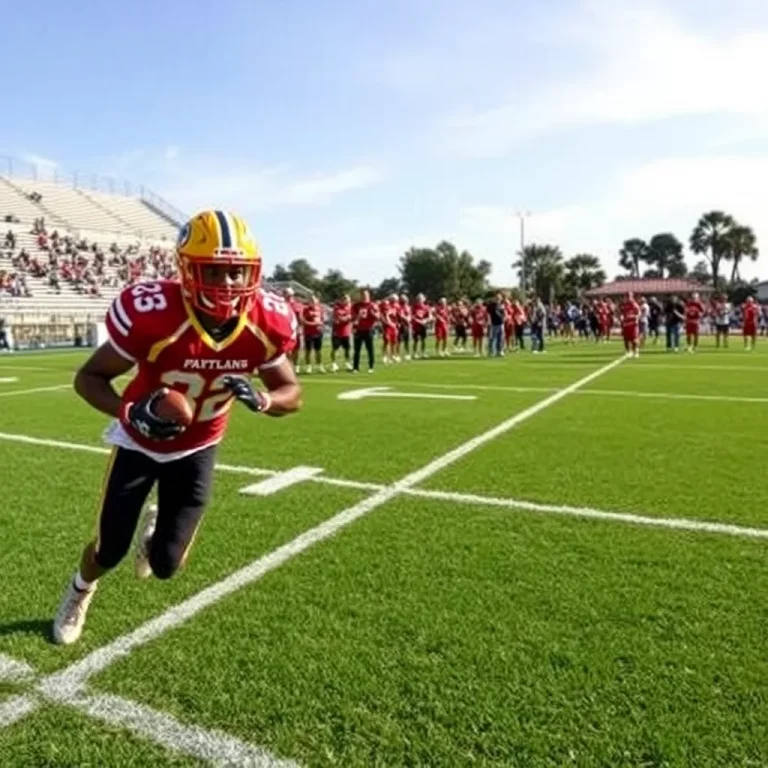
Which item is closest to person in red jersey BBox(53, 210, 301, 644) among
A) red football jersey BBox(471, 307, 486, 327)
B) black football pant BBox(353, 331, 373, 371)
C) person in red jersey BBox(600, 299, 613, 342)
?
black football pant BBox(353, 331, 373, 371)

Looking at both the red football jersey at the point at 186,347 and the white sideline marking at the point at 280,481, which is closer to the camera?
the red football jersey at the point at 186,347

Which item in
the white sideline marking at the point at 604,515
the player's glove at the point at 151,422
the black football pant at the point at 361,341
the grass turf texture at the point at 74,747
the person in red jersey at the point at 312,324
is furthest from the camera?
the person in red jersey at the point at 312,324

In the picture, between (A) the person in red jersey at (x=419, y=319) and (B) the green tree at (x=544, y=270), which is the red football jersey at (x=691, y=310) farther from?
(B) the green tree at (x=544, y=270)

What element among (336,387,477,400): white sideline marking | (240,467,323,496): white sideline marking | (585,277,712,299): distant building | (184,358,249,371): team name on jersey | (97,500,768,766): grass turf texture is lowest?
(97,500,768,766): grass turf texture

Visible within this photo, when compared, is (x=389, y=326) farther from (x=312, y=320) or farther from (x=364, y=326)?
(x=312, y=320)

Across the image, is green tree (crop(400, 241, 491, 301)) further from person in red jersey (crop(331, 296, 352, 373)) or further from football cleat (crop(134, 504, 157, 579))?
football cleat (crop(134, 504, 157, 579))

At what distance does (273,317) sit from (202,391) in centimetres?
45

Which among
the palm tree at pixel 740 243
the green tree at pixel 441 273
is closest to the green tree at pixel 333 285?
the green tree at pixel 441 273

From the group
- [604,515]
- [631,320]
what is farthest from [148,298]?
[631,320]

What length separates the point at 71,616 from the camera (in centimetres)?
362

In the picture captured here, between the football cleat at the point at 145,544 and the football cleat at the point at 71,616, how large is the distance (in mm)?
337

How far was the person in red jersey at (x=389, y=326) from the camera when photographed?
2220 cm

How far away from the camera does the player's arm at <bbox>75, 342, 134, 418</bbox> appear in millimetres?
3430

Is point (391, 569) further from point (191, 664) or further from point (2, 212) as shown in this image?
point (2, 212)
